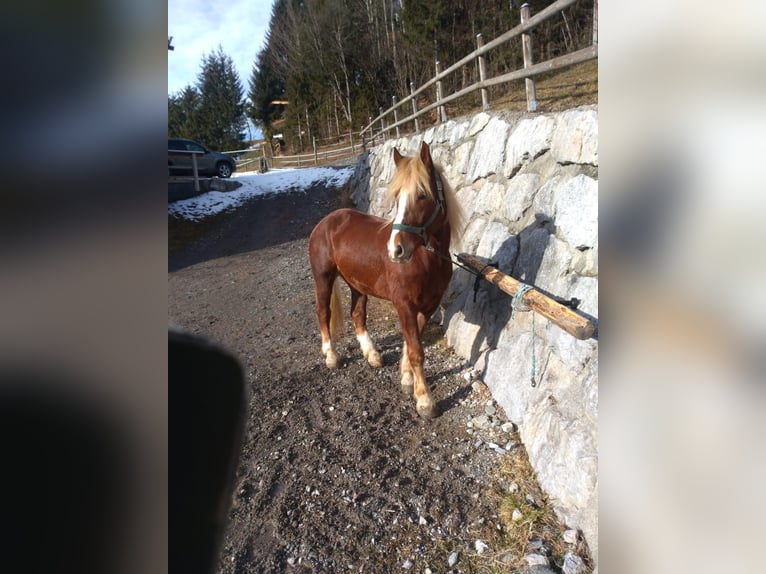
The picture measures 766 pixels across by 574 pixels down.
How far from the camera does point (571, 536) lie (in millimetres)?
1789

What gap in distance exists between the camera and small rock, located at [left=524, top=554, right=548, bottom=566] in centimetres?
172

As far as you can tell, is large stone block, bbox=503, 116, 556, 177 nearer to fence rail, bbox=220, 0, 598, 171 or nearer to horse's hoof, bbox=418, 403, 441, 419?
fence rail, bbox=220, 0, 598, 171

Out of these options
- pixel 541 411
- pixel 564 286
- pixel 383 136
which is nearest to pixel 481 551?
pixel 541 411

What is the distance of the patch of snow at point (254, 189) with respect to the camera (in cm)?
1031

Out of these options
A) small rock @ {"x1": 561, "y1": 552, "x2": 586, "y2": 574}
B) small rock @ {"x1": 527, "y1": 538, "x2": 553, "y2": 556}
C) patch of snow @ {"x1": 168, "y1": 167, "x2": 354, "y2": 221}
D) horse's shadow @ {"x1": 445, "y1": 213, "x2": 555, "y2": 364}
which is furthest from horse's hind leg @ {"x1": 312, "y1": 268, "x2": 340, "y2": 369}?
patch of snow @ {"x1": 168, "y1": 167, "x2": 354, "y2": 221}

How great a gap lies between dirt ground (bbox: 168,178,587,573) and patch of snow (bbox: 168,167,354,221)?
6.81 metres

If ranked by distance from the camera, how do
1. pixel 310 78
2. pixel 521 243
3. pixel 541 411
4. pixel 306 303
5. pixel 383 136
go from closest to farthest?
pixel 541 411 < pixel 521 243 < pixel 306 303 < pixel 383 136 < pixel 310 78

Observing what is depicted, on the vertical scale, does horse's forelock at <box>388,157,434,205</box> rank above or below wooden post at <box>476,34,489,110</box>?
below

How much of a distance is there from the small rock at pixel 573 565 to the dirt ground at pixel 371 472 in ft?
0.12

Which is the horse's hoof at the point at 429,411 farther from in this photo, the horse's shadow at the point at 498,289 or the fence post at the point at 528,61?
the fence post at the point at 528,61
